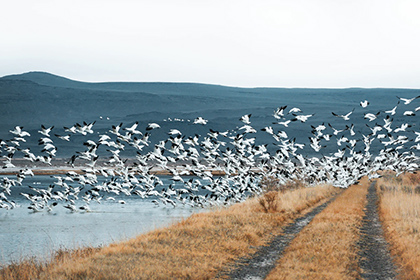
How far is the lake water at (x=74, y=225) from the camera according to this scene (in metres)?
22.3

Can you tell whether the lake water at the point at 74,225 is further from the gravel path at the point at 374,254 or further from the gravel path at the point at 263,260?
the gravel path at the point at 374,254

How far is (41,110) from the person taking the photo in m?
197

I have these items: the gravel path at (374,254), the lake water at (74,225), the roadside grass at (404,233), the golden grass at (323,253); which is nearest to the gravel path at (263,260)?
the golden grass at (323,253)

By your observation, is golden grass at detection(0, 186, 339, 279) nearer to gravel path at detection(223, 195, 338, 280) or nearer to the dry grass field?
the dry grass field

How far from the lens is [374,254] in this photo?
14711 mm

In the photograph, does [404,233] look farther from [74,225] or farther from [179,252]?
[74,225]

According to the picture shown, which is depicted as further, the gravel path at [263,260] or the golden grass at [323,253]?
the gravel path at [263,260]

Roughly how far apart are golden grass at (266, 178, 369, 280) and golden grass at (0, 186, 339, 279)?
1234 mm

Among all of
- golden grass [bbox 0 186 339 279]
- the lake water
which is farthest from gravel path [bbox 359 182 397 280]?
the lake water

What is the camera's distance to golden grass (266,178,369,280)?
11.8 metres

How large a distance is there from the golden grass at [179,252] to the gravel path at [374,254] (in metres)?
2.87

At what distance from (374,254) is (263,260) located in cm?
325

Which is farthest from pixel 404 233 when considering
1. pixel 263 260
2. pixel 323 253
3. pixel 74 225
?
pixel 74 225

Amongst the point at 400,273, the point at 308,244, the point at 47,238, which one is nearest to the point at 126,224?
the point at 47,238
